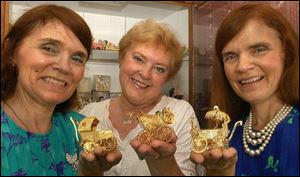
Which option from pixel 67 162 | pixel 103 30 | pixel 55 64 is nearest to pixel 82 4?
pixel 103 30

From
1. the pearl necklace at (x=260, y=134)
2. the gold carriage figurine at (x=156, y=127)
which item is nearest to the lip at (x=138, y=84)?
the gold carriage figurine at (x=156, y=127)

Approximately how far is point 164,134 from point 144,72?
0.55ft

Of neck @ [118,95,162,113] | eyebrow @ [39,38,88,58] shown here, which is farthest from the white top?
eyebrow @ [39,38,88,58]

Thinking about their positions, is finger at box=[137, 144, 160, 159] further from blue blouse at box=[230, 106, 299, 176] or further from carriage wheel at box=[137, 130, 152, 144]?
blue blouse at box=[230, 106, 299, 176]

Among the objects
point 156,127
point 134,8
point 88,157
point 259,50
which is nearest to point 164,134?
point 156,127

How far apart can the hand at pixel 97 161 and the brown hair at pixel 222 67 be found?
0.23 metres

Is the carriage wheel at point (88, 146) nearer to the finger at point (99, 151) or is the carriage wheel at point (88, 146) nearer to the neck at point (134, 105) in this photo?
the finger at point (99, 151)

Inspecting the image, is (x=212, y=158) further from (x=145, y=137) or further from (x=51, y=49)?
(x=51, y=49)

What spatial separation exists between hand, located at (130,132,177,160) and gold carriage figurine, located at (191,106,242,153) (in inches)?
1.6

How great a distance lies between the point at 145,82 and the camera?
0.60 meters

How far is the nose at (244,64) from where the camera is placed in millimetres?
490

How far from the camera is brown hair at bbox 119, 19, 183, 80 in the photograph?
0.59 m

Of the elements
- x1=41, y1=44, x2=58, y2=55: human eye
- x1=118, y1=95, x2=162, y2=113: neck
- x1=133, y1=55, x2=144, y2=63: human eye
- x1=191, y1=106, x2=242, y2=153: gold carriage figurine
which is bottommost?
x1=191, y1=106, x2=242, y2=153: gold carriage figurine

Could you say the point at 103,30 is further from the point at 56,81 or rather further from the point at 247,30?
the point at 247,30
